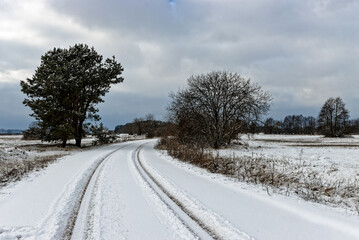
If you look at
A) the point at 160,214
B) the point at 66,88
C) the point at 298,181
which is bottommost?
the point at 298,181

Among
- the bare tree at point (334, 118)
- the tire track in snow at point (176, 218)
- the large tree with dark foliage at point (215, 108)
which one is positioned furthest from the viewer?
the bare tree at point (334, 118)

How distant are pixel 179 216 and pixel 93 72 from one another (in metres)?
27.3

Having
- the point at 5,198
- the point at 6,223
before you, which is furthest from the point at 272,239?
the point at 5,198

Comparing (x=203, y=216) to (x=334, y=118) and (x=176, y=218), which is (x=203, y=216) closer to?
(x=176, y=218)

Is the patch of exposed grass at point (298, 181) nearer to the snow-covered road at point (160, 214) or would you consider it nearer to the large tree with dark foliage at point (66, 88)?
the snow-covered road at point (160, 214)

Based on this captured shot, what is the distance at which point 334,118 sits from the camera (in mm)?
63375

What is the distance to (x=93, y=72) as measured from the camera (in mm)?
28453

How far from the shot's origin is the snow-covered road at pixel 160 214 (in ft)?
12.9

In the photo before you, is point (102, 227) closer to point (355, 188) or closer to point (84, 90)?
point (355, 188)

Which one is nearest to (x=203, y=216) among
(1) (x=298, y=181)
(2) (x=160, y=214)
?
(2) (x=160, y=214)

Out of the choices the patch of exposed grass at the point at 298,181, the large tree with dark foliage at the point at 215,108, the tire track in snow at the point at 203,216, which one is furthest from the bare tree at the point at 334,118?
the tire track in snow at the point at 203,216

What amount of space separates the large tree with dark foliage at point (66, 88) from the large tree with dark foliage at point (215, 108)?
35.6 ft

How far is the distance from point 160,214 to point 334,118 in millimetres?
73395

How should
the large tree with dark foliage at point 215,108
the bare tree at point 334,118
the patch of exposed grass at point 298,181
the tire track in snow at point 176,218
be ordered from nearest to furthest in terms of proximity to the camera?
the tire track in snow at point 176,218 < the patch of exposed grass at point 298,181 < the large tree with dark foliage at point 215,108 < the bare tree at point 334,118
